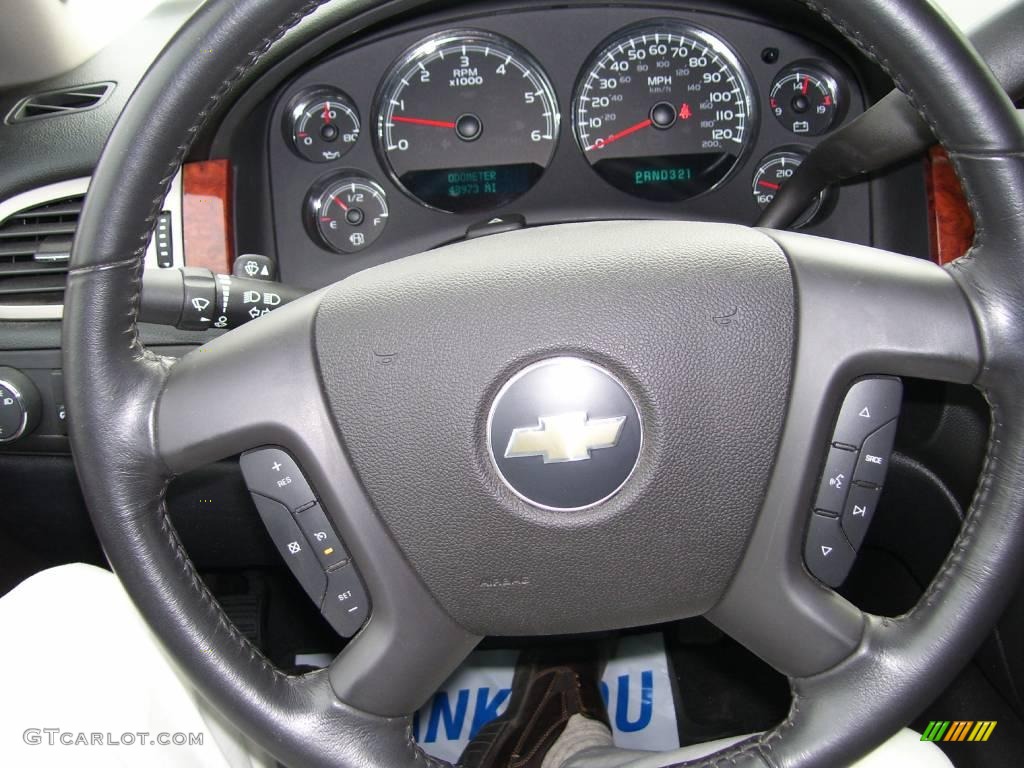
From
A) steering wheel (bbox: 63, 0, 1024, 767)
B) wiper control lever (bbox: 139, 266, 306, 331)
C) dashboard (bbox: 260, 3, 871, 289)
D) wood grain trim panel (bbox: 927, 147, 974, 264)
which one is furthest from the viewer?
dashboard (bbox: 260, 3, 871, 289)

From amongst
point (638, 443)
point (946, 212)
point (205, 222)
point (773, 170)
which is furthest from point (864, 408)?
point (205, 222)

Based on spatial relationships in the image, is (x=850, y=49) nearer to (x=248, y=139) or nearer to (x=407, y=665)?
(x=248, y=139)

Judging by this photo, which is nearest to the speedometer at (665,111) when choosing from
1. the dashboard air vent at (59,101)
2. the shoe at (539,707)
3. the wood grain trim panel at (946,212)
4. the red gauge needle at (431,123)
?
the red gauge needle at (431,123)

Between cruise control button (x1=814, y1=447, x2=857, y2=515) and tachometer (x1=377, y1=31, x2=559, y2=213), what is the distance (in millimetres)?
904

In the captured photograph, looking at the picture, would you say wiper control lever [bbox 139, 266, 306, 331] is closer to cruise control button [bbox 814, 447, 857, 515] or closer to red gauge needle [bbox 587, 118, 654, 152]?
cruise control button [bbox 814, 447, 857, 515]

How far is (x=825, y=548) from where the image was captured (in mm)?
919

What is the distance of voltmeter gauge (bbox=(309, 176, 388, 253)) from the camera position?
1.68 metres

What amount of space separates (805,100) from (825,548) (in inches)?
38.1

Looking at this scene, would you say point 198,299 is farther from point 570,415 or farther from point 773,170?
point 773,170

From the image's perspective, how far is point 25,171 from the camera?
153 centimetres

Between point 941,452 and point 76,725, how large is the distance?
1.11 meters

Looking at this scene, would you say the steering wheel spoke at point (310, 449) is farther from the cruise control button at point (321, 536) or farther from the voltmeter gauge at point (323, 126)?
the voltmeter gauge at point (323, 126)

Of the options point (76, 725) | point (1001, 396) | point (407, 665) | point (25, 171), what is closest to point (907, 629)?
point (1001, 396)

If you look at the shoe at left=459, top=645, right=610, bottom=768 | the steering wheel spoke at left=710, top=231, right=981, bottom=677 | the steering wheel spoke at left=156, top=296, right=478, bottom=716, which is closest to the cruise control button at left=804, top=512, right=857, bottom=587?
the steering wheel spoke at left=710, top=231, right=981, bottom=677
